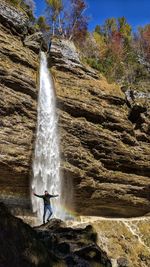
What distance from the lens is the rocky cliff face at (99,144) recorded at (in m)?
27.5

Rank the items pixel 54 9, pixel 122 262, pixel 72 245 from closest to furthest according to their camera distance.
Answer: pixel 72 245 → pixel 122 262 → pixel 54 9

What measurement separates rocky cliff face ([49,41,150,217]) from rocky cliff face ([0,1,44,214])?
2699mm

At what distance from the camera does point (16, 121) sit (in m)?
25.0

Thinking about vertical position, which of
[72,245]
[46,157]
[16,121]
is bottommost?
[72,245]

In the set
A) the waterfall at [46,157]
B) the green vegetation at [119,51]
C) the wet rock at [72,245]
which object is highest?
the green vegetation at [119,51]

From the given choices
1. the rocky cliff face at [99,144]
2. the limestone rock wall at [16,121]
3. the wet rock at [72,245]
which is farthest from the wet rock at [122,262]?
the limestone rock wall at [16,121]

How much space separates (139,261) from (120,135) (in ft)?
31.4

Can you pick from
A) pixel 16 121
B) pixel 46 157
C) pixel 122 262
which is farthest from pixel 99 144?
pixel 122 262

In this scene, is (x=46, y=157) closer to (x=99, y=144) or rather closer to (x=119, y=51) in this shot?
(x=99, y=144)

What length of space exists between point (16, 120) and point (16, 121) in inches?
2.6

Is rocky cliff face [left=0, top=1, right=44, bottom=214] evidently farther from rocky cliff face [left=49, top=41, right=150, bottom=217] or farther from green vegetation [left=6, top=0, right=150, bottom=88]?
green vegetation [left=6, top=0, right=150, bottom=88]

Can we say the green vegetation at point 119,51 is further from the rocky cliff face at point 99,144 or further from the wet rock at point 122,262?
the wet rock at point 122,262

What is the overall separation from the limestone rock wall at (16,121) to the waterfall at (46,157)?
686mm

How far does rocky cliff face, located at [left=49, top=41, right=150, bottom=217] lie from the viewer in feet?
90.2
